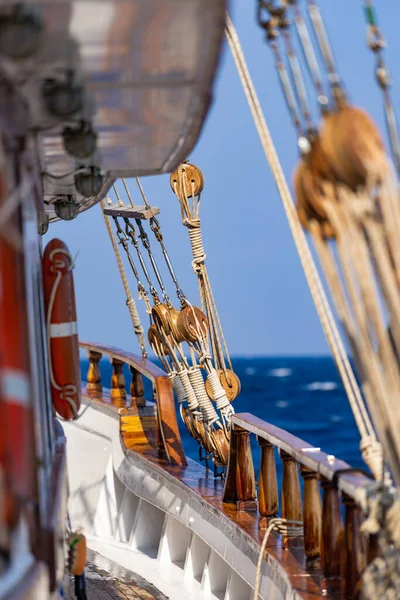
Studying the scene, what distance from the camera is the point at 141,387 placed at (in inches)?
206

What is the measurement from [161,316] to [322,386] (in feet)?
126

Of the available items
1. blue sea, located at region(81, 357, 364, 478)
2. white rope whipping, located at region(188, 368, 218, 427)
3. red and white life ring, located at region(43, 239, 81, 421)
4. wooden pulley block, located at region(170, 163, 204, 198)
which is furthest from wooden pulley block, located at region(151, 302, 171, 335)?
blue sea, located at region(81, 357, 364, 478)

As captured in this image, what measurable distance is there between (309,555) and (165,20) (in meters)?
1.56

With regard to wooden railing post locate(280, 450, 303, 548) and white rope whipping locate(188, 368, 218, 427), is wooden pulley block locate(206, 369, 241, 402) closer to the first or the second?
white rope whipping locate(188, 368, 218, 427)

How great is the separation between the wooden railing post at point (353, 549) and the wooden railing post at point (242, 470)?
1.05 m

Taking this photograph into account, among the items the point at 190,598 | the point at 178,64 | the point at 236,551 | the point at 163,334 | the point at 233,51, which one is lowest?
the point at 190,598

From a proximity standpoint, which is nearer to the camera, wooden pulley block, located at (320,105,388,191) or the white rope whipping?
wooden pulley block, located at (320,105,388,191)

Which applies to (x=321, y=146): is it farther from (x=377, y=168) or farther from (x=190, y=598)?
(x=190, y=598)

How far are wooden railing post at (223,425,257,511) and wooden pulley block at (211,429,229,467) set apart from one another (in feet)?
1.70

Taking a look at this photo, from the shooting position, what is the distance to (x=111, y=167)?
117 inches

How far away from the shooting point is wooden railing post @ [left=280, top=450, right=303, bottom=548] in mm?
2891

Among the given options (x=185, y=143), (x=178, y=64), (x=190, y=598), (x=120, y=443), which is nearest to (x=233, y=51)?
(x=185, y=143)

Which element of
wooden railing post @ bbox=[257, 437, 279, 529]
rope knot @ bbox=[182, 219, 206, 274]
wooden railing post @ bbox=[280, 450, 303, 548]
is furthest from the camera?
rope knot @ bbox=[182, 219, 206, 274]

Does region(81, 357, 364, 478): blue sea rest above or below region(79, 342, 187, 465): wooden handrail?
below
